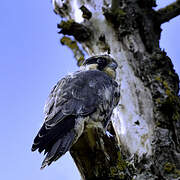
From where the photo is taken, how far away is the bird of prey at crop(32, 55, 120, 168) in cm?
270

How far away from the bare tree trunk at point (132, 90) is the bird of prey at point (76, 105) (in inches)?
5.9

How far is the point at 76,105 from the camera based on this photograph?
3.10 m

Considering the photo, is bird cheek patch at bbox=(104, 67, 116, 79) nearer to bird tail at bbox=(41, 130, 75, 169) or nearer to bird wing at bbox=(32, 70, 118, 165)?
bird wing at bbox=(32, 70, 118, 165)

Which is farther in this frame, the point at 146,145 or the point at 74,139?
the point at 146,145

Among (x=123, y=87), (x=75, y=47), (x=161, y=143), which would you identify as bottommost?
(x=161, y=143)

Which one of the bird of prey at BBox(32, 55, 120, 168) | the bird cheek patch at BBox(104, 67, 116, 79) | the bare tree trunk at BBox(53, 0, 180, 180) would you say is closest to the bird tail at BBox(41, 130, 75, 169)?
the bird of prey at BBox(32, 55, 120, 168)

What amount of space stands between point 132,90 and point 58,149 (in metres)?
1.42

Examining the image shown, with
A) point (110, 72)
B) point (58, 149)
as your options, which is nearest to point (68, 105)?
point (58, 149)

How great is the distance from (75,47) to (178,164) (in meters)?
1.96

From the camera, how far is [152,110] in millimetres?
3699

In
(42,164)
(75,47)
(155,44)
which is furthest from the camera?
(75,47)

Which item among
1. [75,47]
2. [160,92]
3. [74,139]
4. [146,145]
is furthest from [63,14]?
[74,139]

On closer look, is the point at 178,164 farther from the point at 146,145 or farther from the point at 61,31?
the point at 61,31

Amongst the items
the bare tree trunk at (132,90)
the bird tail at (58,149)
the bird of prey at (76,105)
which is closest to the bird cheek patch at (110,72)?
the bird of prey at (76,105)
